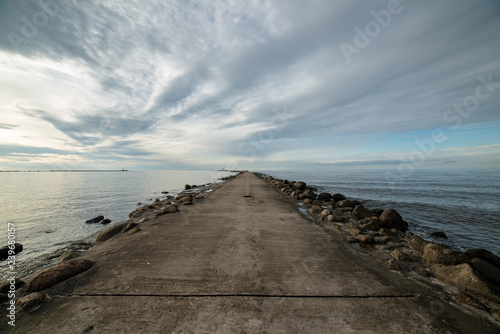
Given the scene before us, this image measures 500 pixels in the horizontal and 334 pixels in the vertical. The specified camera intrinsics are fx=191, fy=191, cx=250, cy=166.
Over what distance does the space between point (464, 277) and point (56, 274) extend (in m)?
6.94

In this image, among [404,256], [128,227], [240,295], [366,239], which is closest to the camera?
[240,295]

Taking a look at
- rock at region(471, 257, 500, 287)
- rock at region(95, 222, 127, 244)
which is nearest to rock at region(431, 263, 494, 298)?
rock at region(471, 257, 500, 287)

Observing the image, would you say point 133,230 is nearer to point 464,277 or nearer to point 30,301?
point 30,301

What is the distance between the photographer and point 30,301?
2.68 metres

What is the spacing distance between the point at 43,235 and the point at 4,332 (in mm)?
8454

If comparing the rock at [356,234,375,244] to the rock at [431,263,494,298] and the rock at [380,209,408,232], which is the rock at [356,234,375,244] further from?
the rock at [380,209,408,232]

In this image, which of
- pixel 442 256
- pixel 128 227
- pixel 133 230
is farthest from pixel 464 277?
pixel 128 227

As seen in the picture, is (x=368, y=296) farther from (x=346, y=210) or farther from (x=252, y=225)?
(x=346, y=210)

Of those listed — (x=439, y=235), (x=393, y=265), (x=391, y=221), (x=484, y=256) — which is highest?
(x=393, y=265)

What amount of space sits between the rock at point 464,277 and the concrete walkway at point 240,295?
28.9 inches

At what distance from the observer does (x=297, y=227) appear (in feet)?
21.2

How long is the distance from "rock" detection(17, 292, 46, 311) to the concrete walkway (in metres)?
0.15

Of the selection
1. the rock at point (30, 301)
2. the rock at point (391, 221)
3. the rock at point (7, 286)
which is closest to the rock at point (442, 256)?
the rock at point (391, 221)

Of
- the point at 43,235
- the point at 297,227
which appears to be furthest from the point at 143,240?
the point at 43,235
